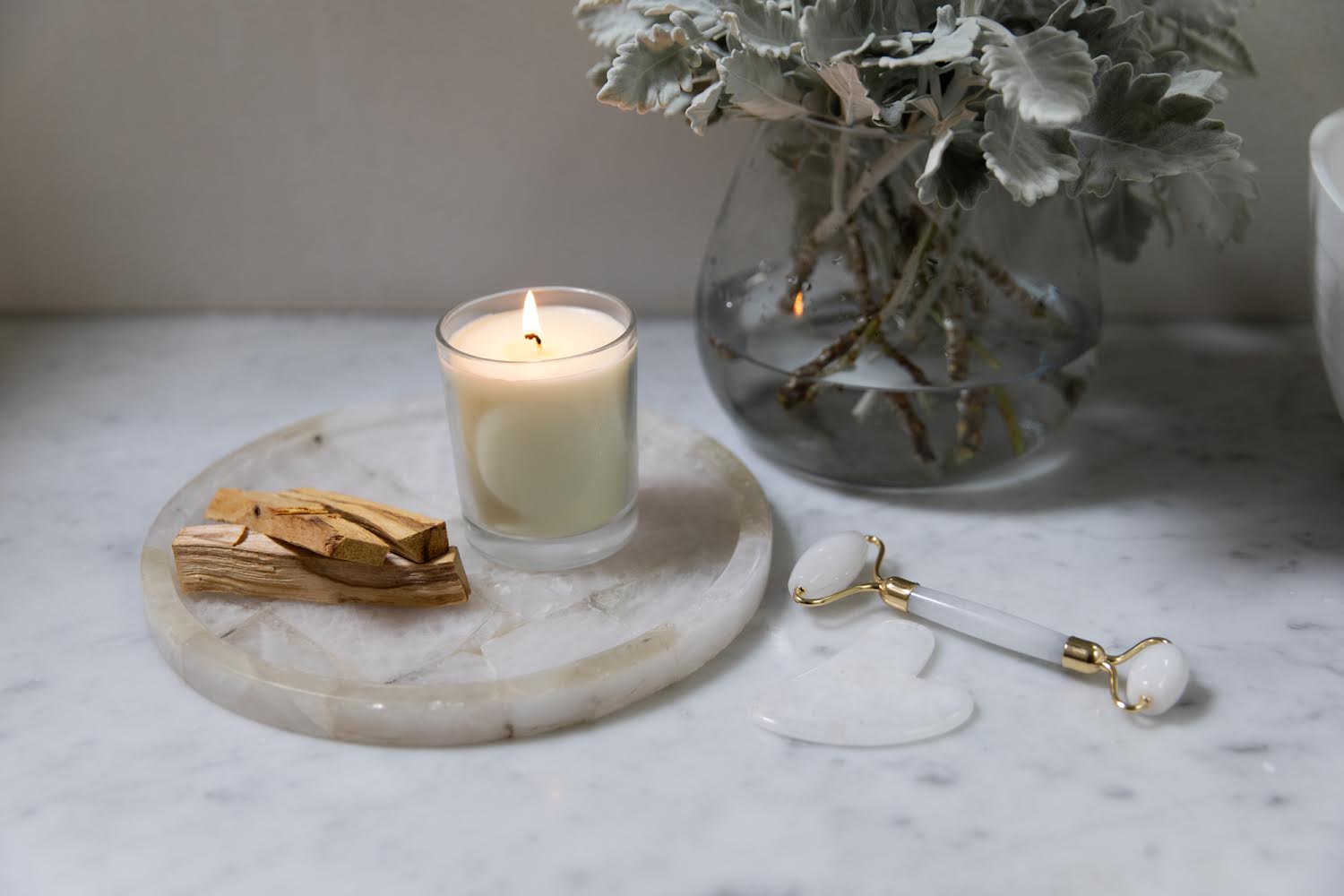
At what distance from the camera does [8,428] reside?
2.79 feet

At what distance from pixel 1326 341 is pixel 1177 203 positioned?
0.43ft

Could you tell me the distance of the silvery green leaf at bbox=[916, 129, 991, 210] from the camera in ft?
1.98

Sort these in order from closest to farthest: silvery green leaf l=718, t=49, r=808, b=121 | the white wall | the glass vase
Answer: silvery green leaf l=718, t=49, r=808, b=121 → the glass vase → the white wall

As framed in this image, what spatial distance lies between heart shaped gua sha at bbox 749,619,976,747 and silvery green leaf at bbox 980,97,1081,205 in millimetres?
229

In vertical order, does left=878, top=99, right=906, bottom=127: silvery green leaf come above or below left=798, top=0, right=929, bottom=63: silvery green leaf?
below

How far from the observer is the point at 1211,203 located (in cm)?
73

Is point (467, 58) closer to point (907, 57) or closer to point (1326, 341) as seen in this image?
point (907, 57)

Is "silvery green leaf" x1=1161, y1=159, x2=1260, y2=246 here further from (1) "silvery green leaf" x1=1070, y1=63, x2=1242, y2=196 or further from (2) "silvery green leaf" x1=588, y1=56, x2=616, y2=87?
(2) "silvery green leaf" x1=588, y1=56, x2=616, y2=87

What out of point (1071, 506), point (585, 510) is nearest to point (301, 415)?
point (585, 510)

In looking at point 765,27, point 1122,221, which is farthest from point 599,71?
point 1122,221

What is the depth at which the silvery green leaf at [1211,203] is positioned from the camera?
71 cm

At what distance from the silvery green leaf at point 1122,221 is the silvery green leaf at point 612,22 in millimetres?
328

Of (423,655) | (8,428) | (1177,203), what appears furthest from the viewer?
(8,428)

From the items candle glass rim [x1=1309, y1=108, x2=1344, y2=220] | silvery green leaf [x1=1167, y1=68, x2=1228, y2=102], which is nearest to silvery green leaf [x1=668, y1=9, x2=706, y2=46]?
silvery green leaf [x1=1167, y1=68, x2=1228, y2=102]
